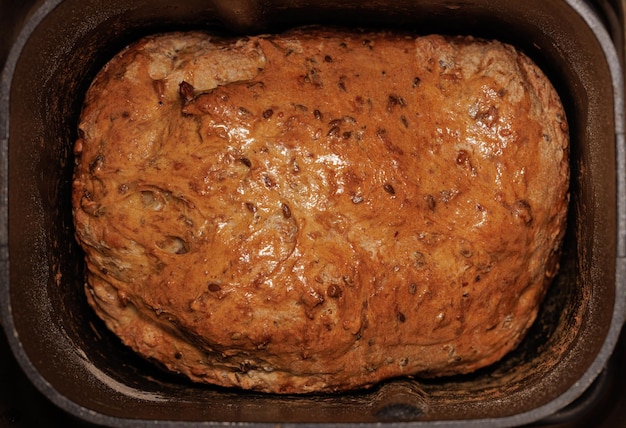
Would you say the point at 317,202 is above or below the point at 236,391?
above

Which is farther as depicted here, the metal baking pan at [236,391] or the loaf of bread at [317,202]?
the loaf of bread at [317,202]

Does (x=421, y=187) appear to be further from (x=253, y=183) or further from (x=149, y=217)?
(x=149, y=217)

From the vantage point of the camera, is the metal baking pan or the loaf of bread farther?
the loaf of bread

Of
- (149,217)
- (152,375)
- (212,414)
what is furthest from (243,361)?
(149,217)

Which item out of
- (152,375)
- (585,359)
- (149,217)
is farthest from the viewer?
(152,375)
